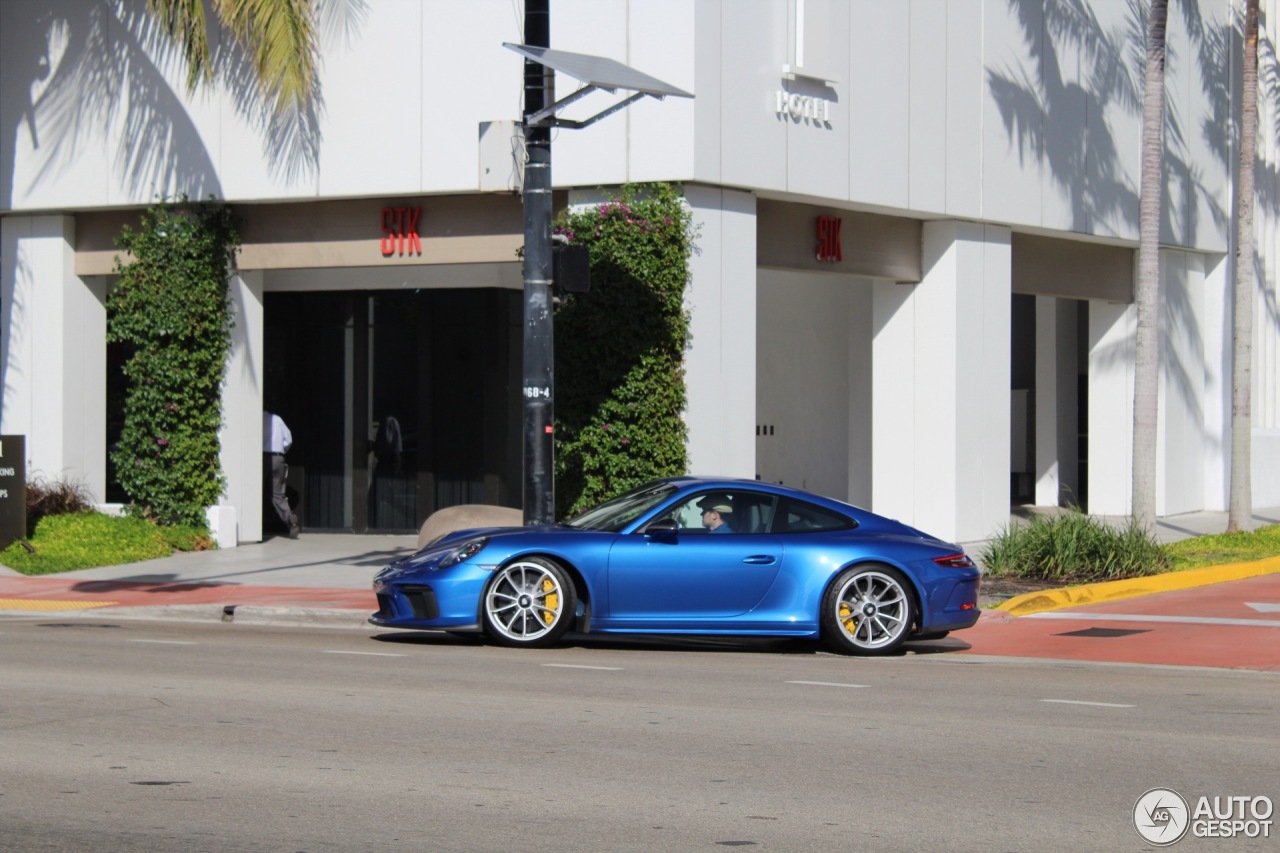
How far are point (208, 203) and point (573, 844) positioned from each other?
16223 mm

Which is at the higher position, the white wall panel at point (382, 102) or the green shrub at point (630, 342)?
the white wall panel at point (382, 102)

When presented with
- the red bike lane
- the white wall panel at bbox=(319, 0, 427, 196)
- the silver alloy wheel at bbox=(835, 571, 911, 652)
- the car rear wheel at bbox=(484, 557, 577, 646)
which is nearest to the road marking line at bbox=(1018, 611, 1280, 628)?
the red bike lane

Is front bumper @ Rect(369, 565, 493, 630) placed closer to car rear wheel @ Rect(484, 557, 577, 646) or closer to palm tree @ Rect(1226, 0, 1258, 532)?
car rear wheel @ Rect(484, 557, 577, 646)

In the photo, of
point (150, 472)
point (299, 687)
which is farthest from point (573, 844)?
point (150, 472)

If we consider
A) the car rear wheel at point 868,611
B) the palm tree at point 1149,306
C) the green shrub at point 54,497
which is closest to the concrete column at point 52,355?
the green shrub at point 54,497

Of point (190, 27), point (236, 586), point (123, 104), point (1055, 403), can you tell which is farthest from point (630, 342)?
point (1055, 403)

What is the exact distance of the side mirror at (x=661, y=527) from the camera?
1171 cm

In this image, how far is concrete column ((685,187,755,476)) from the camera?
59.8 ft

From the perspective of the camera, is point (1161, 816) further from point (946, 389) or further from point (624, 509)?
point (946, 389)

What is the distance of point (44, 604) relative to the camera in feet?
50.7

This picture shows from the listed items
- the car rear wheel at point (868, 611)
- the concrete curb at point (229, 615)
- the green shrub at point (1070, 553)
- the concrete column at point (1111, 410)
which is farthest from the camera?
the concrete column at point (1111, 410)

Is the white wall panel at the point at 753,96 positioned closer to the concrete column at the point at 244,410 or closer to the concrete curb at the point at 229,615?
the concrete curb at the point at 229,615

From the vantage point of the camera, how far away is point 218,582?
56.1 feet

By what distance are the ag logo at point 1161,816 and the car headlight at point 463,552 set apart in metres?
5.87
